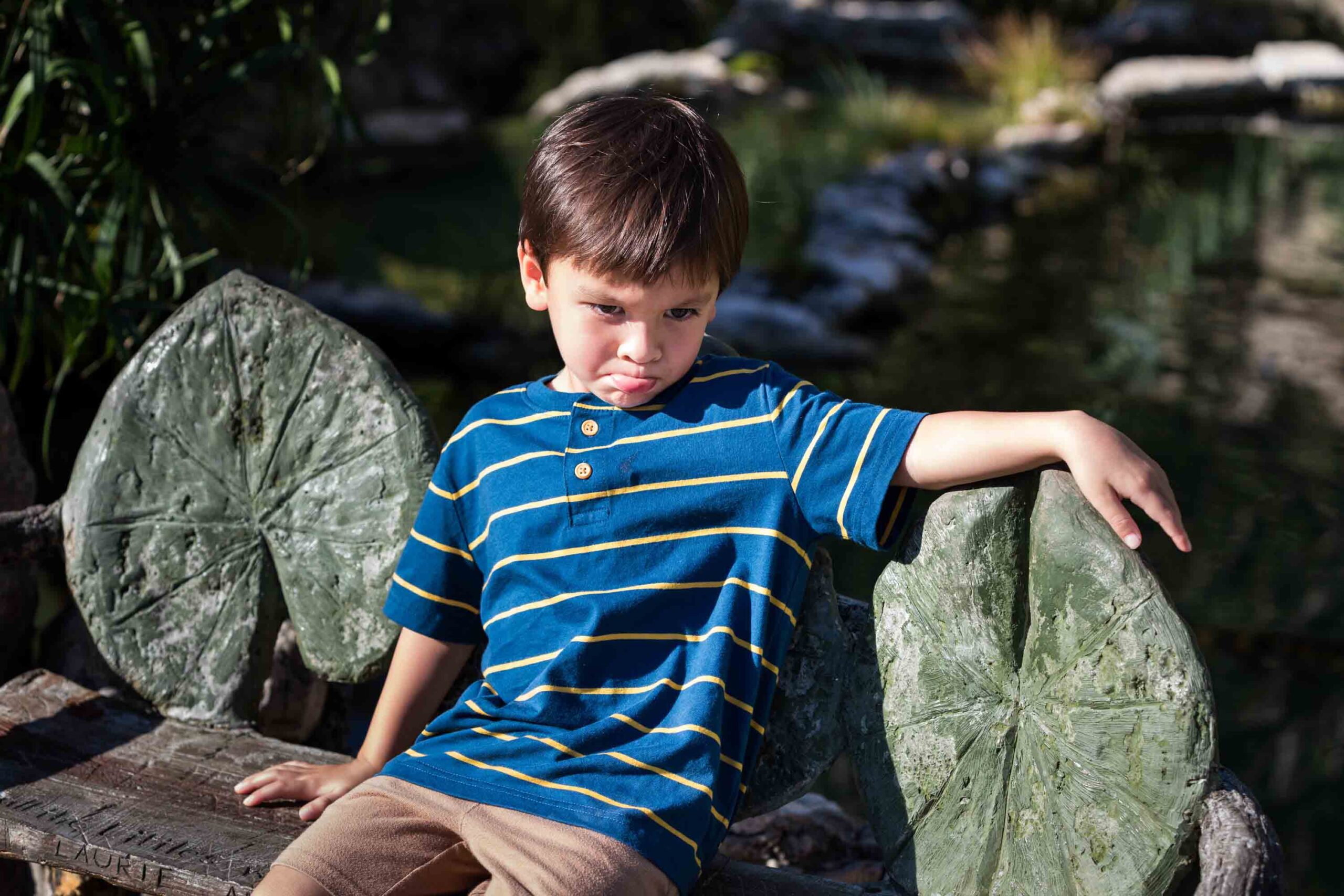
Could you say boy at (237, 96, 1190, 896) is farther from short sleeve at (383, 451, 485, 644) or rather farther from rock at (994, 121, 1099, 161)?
rock at (994, 121, 1099, 161)

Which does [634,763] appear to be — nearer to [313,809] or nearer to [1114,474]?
[313,809]

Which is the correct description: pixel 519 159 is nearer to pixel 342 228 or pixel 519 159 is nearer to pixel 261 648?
pixel 342 228

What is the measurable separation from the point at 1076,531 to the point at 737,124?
28.1 feet

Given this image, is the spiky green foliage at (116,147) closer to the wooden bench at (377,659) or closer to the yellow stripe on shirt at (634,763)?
the wooden bench at (377,659)

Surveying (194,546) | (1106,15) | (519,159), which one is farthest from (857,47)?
(194,546)

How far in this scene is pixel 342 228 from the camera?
7109 millimetres

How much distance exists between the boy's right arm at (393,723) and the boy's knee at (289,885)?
0.97 feet

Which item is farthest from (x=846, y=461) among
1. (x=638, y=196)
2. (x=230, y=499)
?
(x=230, y=499)

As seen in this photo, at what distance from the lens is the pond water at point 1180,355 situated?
143 inches

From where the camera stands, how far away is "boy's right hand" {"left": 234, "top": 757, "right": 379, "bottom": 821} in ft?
6.29

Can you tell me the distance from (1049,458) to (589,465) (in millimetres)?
576

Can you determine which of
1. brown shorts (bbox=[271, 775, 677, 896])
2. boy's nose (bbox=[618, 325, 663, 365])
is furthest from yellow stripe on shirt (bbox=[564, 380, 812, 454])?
brown shorts (bbox=[271, 775, 677, 896])

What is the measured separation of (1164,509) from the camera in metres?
1.47

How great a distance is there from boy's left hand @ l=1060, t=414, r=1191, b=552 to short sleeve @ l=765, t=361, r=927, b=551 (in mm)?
193
